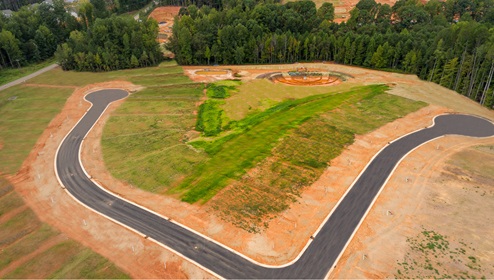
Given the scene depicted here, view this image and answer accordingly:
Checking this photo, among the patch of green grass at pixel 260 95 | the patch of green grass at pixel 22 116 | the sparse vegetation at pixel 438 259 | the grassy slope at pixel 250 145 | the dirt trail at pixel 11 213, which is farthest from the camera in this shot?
the patch of green grass at pixel 260 95

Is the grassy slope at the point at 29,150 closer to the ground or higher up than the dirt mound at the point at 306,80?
closer to the ground

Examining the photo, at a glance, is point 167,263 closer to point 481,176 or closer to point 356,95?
point 481,176

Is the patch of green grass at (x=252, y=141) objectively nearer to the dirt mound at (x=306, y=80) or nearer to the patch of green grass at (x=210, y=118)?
the patch of green grass at (x=210, y=118)

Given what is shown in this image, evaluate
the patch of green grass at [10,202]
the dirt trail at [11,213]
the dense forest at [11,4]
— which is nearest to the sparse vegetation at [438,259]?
the dirt trail at [11,213]

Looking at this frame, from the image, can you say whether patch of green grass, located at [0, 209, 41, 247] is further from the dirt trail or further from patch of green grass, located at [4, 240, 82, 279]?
patch of green grass, located at [4, 240, 82, 279]

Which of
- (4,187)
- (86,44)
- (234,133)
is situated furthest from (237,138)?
(86,44)

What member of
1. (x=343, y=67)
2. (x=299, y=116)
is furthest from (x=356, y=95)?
(x=343, y=67)
